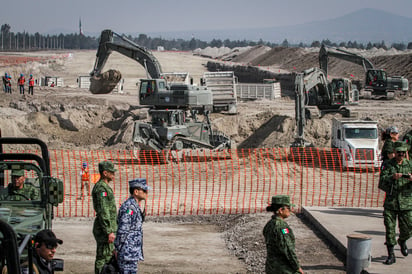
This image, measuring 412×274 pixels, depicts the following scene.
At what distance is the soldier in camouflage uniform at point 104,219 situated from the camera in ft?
25.9

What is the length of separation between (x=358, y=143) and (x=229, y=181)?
5.05 m

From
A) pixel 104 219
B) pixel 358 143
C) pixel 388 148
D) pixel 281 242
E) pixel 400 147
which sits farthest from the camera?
pixel 358 143

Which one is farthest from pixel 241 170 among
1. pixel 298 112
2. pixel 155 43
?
pixel 155 43

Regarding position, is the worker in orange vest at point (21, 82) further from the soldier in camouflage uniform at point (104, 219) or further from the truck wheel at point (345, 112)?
the soldier in camouflage uniform at point (104, 219)

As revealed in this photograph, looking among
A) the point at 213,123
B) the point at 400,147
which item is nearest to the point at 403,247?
the point at 400,147

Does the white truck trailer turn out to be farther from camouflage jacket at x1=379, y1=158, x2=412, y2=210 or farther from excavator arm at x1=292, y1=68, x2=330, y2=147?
camouflage jacket at x1=379, y1=158, x2=412, y2=210

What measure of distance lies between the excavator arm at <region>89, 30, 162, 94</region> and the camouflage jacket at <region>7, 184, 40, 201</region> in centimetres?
2023

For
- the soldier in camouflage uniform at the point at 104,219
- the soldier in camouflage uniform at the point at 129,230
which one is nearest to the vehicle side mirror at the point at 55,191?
the soldier in camouflage uniform at the point at 104,219

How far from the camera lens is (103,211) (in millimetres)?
7914

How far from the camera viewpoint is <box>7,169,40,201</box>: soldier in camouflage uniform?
857 cm

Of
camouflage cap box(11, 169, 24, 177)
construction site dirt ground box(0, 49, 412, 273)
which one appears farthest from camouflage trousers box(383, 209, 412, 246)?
camouflage cap box(11, 169, 24, 177)

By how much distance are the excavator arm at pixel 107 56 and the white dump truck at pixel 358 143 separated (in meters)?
9.75

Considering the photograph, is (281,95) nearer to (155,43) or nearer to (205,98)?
(205,98)

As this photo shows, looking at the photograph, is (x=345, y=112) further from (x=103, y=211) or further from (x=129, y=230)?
(x=129, y=230)
